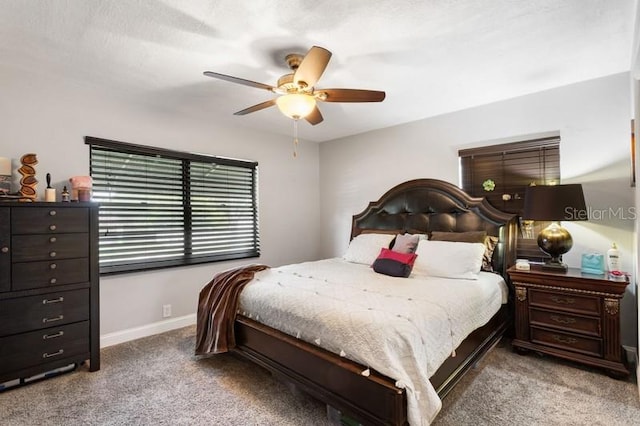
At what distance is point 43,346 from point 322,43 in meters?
3.02

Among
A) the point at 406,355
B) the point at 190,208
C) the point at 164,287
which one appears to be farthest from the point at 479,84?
the point at 164,287

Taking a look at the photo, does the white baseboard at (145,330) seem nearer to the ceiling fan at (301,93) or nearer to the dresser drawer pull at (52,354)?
the dresser drawer pull at (52,354)

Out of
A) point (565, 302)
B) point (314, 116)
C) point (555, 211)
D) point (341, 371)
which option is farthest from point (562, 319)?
point (314, 116)

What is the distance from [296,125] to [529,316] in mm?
3234

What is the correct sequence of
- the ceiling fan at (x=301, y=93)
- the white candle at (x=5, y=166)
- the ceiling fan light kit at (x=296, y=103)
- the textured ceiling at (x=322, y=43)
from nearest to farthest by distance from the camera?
the textured ceiling at (x=322, y=43), the ceiling fan at (x=301, y=93), the ceiling fan light kit at (x=296, y=103), the white candle at (x=5, y=166)

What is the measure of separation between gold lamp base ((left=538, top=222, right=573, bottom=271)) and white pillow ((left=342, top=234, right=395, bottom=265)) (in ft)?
4.78

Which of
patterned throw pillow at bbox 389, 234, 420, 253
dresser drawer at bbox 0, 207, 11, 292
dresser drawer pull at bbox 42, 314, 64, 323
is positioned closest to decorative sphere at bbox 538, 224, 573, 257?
patterned throw pillow at bbox 389, 234, 420, 253

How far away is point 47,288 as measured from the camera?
7.99ft

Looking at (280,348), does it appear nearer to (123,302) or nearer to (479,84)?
(123,302)

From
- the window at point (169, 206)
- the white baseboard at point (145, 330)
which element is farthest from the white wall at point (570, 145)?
the white baseboard at point (145, 330)

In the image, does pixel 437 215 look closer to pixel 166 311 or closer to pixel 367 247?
pixel 367 247

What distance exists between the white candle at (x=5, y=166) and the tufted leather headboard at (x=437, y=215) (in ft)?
11.6

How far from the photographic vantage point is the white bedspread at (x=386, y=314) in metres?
1.63

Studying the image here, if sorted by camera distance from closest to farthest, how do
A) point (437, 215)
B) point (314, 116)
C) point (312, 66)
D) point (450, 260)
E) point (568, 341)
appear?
point (312, 66), point (568, 341), point (314, 116), point (450, 260), point (437, 215)
